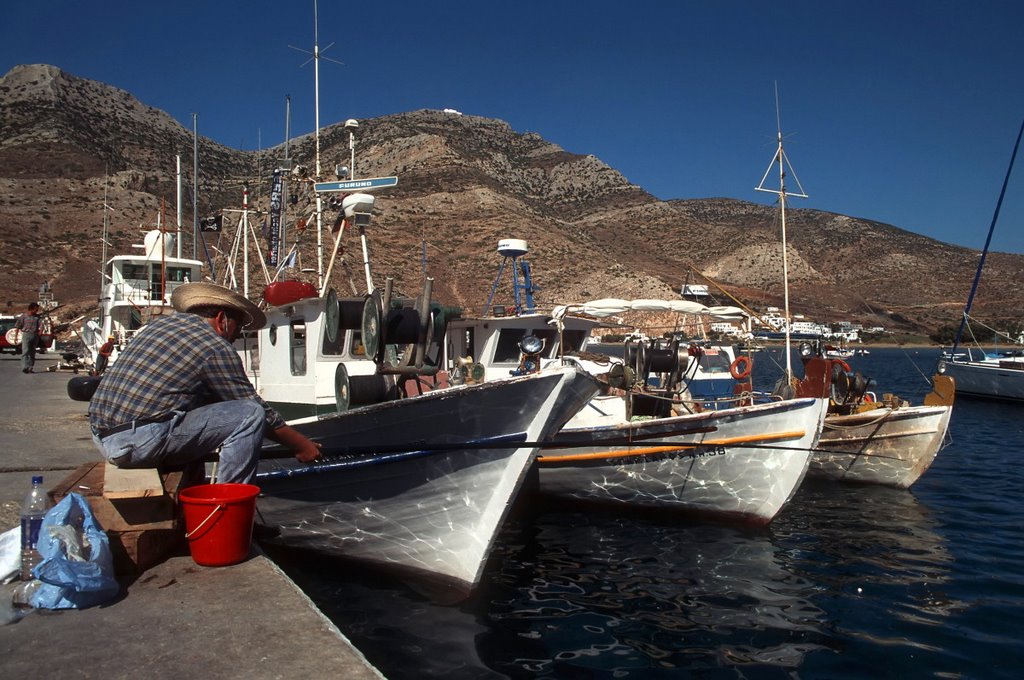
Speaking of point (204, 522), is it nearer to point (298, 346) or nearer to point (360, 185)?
point (298, 346)

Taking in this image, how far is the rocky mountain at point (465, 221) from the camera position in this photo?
5994cm

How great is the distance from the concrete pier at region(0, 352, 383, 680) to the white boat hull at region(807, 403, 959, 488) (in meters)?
10.7

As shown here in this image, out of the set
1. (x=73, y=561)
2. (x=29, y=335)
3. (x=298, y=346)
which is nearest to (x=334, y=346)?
(x=298, y=346)

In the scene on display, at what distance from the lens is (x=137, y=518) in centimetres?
414

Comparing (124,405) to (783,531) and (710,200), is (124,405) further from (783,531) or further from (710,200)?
(710,200)

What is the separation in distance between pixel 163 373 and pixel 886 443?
1207 cm

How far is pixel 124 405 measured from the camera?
13.8 feet

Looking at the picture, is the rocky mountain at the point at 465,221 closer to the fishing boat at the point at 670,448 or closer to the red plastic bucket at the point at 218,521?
the fishing boat at the point at 670,448

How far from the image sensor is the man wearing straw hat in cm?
422

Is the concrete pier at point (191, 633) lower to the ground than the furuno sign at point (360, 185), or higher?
lower

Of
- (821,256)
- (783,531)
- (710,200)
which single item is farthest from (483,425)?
(710,200)

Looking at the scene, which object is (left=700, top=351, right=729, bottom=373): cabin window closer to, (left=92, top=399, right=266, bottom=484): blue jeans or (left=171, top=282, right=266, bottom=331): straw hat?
(left=171, top=282, right=266, bottom=331): straw hat

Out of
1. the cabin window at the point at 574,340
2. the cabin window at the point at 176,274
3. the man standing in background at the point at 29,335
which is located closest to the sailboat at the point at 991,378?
the cabin window at the point at 574,340

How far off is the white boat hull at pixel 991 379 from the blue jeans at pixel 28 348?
31.3m
